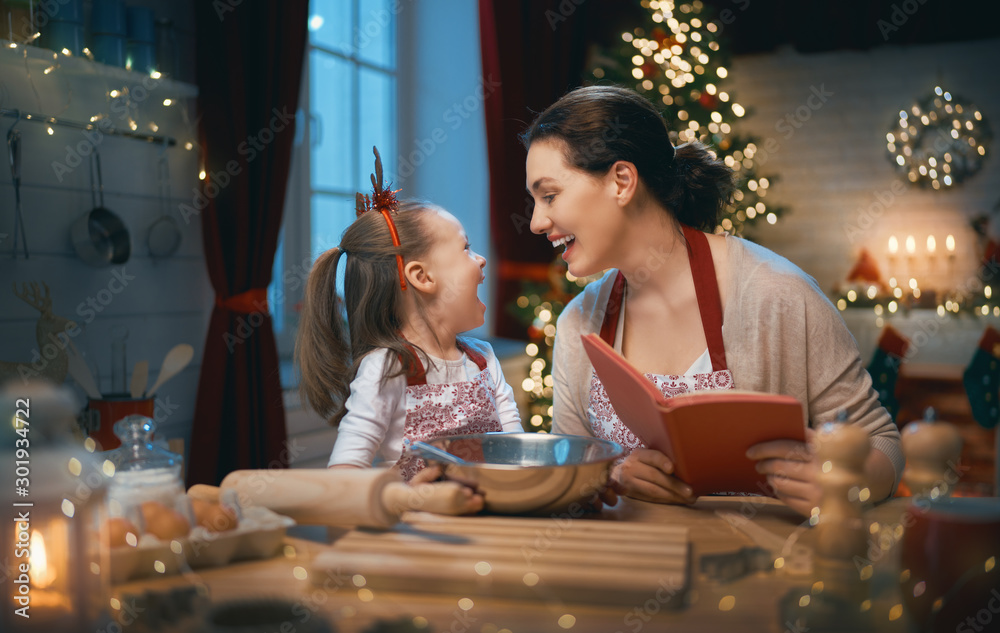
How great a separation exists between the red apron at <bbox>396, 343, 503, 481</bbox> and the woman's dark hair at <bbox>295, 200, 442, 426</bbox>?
0.23ft

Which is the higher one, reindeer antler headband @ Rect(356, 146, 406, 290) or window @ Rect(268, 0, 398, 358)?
window @ Rect(268, 0, 398, 358)

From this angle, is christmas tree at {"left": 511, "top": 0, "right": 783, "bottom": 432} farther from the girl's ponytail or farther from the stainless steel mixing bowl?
the stainless steel mixing bowl

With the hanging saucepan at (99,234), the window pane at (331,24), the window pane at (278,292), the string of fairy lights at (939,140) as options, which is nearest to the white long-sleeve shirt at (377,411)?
the hanging saucepan at (99,234)

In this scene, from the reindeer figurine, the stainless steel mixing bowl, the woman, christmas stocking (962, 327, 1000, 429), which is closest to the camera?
the stainless steel mixing bowl

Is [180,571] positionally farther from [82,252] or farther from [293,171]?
[293,171]

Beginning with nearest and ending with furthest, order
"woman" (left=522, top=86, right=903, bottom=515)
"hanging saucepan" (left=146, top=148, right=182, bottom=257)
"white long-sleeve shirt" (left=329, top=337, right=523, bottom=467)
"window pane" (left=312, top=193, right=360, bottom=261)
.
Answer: "white long-sleeve shirt" (left=329, top=337, right=523, bottom=467), "woman" (left=522, top=86, right=903, bottom=515), "hanging saucepan" (left=146, top=148, right=182, bottom=257), "window pane" (left=312, top=193, right=360, bottom=261)

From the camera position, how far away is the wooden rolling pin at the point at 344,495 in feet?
2.98

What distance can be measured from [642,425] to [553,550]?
352 mm

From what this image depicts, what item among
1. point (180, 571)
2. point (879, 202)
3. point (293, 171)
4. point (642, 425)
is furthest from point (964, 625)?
point (879, 202)

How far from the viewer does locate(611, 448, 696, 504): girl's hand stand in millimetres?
1140

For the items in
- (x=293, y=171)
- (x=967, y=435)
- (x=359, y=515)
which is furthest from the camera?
(x=967, y=435)

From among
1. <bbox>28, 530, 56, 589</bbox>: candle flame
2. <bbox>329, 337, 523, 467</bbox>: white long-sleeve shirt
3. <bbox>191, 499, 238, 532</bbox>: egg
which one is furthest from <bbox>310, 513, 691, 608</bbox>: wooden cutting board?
<bbox>329, 337, 523, 467</bbox>: white long-sleeve shirt

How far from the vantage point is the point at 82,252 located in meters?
2.26

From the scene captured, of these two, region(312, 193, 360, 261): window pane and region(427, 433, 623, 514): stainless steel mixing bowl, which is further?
region(312, 193, 360, 261): window pane
